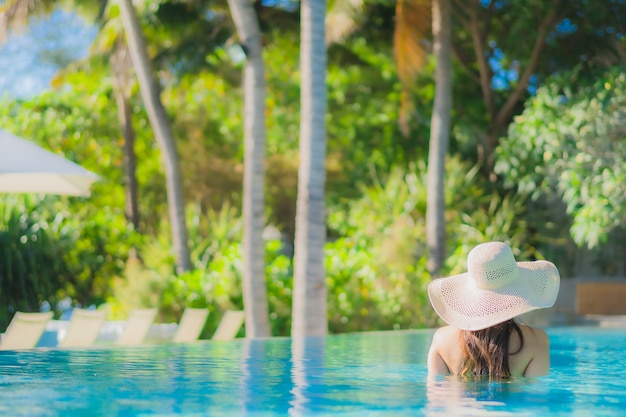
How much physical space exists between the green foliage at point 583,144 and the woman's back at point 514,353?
9312mm

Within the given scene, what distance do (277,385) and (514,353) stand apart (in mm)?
1427

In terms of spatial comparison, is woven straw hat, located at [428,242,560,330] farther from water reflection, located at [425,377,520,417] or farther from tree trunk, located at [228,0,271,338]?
tree trunk, located at [228,0,271,338]

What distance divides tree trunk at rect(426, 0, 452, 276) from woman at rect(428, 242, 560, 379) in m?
9.74

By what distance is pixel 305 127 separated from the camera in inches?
451

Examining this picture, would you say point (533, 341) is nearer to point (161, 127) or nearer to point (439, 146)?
point (439, 146)

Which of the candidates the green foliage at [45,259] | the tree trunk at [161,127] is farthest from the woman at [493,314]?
the tree trunk at [161,127]

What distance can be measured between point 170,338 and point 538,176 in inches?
286

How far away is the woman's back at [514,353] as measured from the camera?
221 inches

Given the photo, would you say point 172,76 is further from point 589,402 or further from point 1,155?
point 589,402

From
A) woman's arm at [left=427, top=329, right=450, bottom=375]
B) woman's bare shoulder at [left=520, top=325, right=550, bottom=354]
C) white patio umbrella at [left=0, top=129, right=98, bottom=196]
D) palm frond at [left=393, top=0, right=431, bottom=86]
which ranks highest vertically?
palm frond at [left=393, top=0, right=431, bottom=86]

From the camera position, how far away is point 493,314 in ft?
17.7

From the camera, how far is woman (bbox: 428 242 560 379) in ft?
18.0

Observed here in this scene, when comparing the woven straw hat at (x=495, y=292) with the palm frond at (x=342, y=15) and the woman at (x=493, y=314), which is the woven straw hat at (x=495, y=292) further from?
the palm frond at (x=342, y=15)

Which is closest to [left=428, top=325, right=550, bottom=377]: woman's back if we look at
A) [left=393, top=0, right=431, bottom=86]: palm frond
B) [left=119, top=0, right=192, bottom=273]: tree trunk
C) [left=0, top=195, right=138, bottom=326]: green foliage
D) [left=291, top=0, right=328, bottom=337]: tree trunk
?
[left=291, top=0, right=328, bottom=337]: tree trunk
